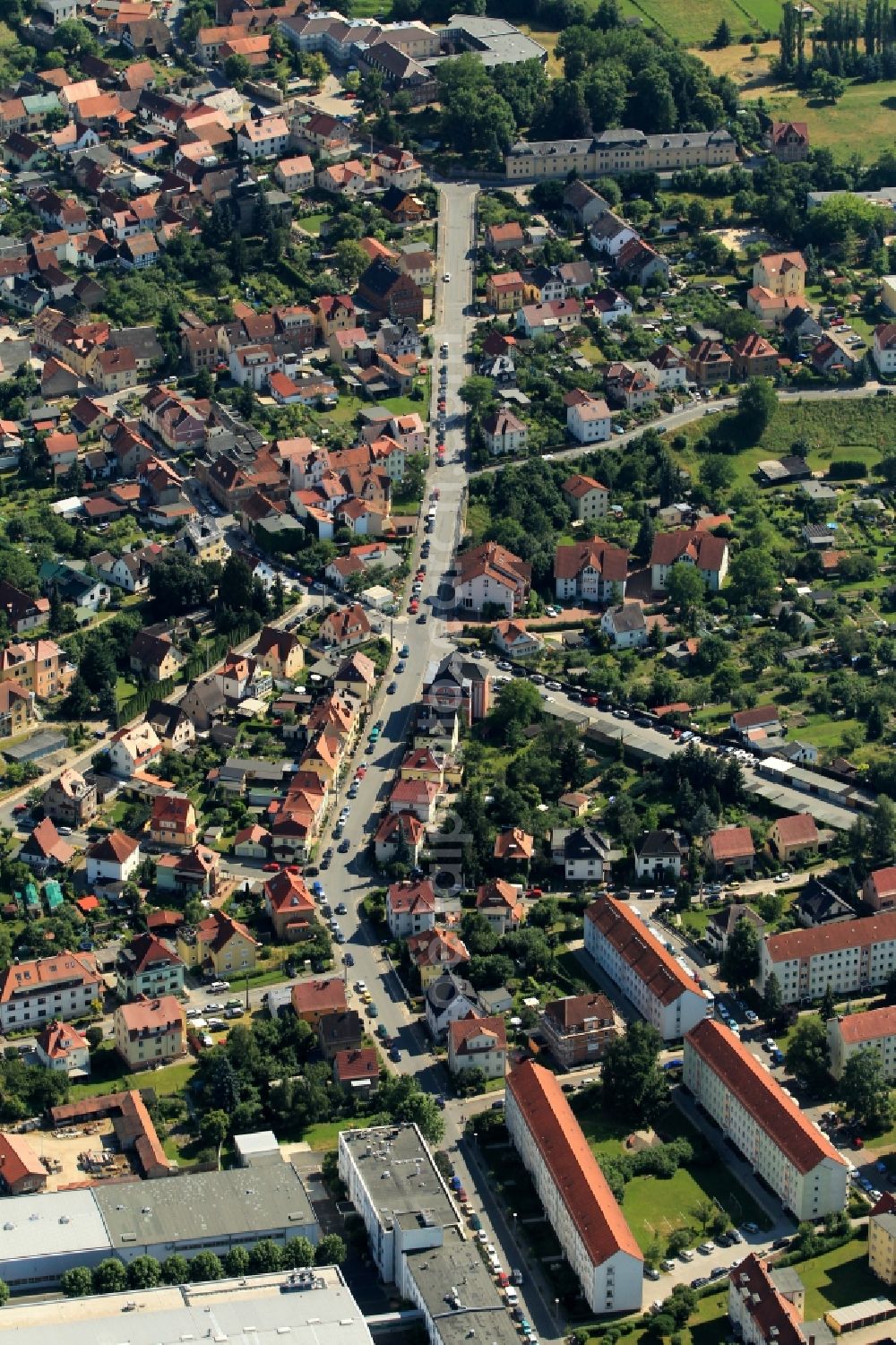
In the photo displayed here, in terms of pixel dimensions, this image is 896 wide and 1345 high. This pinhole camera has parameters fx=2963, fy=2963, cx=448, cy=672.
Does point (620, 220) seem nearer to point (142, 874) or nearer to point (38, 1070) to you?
point (142, 874)

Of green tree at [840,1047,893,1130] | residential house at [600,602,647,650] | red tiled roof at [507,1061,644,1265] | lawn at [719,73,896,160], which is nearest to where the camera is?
red tiled roof at [507,1061,644,1265]

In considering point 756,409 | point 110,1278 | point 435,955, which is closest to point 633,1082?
point 435,955

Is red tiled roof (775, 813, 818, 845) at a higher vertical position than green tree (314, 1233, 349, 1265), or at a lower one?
higher

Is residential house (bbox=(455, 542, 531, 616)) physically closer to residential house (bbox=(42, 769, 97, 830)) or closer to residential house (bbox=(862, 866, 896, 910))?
residential house (bbox=(42, 769, 97, 830))

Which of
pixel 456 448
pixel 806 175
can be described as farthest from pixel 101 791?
pixel 806 175

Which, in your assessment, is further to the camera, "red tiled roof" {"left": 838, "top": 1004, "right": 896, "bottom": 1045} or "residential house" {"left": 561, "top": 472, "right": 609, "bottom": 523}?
"residential house" {"left": 561, "top": 472, "right": 609, "bottom": 523}

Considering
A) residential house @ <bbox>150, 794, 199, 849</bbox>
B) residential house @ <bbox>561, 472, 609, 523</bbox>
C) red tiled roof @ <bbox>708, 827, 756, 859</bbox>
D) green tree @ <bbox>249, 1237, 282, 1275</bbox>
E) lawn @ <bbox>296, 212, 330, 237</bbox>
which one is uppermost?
lawn @ <bbox>296, 212, 330, 237</bbox>

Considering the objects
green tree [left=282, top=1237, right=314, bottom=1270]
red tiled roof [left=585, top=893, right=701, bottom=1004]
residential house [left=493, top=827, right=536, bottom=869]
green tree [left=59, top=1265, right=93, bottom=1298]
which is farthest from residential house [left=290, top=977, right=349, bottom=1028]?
green tree [left=59, top=1265, right=93, bottom=1298]

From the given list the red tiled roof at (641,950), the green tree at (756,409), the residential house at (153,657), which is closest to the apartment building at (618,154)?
the green tree at (756,409)
